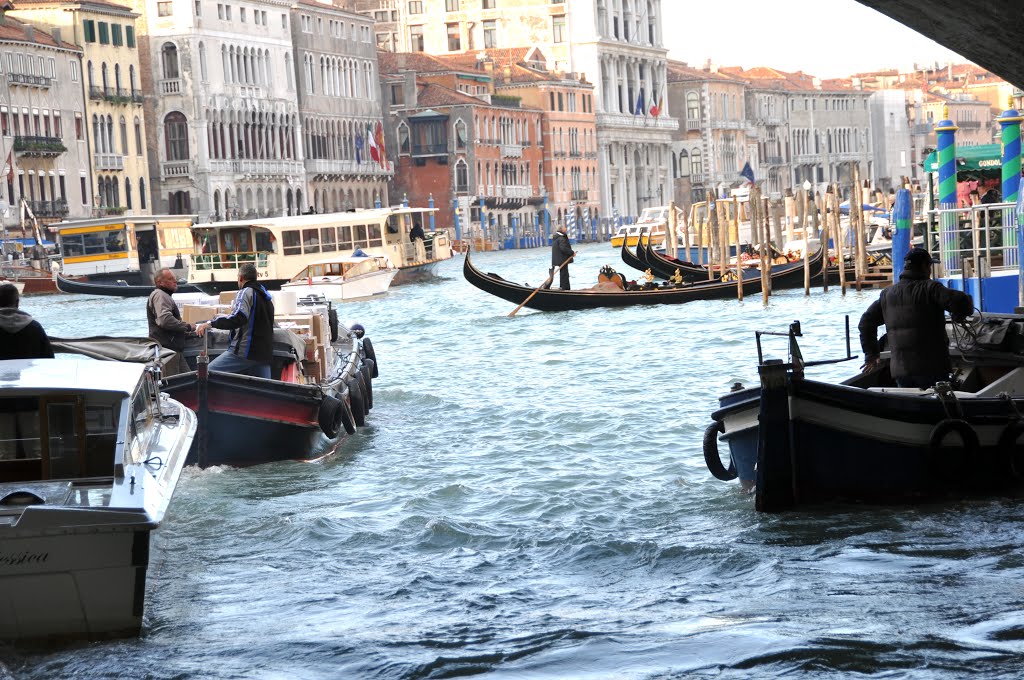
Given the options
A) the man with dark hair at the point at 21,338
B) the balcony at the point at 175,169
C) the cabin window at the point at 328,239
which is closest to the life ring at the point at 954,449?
the man with dark hair at the point at 21,338

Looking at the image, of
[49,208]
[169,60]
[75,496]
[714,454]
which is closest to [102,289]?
[49,208]

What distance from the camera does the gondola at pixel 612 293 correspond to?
66.8 ft

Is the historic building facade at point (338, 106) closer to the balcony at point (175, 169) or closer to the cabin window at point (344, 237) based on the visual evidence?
the balcony at point (175, 169)

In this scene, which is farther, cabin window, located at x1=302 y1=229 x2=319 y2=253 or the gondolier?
cabin window, located at x1=302 y1=229 x2=319 y2=253

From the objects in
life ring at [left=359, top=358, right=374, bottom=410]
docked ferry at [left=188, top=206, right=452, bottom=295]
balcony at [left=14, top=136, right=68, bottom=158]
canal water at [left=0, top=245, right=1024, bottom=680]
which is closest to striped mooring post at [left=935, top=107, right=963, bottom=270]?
canal water at [left=0, top=245, right=1024, bottom=680]

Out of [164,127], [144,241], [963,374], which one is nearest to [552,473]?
[963,374]

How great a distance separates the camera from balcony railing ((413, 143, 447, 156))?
57.0 m

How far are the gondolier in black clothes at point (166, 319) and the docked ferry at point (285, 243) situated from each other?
1923 centimetres

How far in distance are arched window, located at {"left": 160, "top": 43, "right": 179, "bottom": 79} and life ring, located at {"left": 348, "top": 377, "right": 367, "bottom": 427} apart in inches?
1485

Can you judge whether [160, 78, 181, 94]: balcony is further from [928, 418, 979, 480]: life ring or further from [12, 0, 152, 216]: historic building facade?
[928, 418, 979, 480]: life ring

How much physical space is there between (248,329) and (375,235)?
2193 centimetres

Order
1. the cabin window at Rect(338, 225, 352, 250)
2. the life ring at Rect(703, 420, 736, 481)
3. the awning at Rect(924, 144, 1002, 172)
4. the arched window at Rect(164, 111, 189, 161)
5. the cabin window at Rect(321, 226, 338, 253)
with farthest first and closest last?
the arched window at Rect(164, 111, 189, 161) → the cabin window at Rect(338, 225, 352, 250) → the cabin window at Rect(321, 226, 338, 253) → the awning at Rect(924, 144, 1002, 172) → the life ring at Rect(703, 420, 736, 481)

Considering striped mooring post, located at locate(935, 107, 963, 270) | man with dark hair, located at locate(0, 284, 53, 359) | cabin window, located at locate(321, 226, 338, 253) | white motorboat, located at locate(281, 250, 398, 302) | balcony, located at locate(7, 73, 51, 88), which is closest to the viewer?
man with dark hair, located at locate(0, 284, 53, 359)

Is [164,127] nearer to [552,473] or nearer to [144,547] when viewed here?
[552,473]
